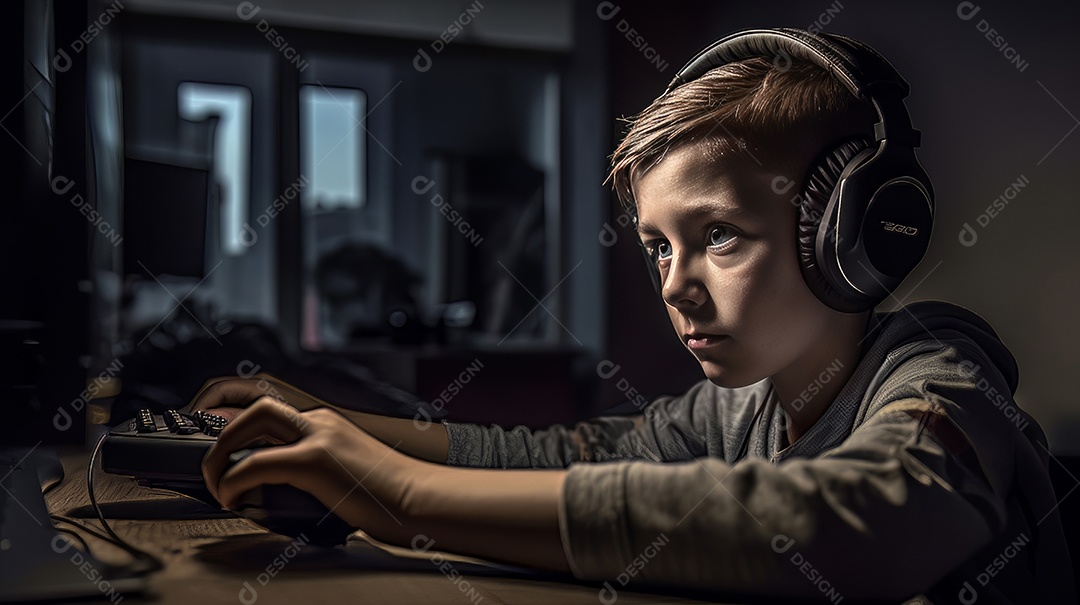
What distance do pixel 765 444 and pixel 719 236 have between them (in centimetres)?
23

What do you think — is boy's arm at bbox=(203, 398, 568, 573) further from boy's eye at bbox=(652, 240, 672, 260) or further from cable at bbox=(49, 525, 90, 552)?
boy's eye at bbox=(652, 240, 672, 260)

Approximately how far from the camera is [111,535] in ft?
1.86

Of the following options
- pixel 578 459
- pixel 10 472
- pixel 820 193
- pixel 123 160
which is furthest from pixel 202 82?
pixel 820 193

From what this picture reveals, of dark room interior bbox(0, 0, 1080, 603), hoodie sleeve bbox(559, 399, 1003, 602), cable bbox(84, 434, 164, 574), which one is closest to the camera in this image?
hoodie sleeve bbox(559, 399, 1003, 602)

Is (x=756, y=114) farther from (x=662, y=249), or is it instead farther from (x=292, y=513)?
(x=292, y=513)

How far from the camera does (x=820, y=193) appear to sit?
1.77 feet

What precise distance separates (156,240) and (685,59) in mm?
494

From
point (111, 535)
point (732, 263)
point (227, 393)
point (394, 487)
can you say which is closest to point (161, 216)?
point (227, 393)

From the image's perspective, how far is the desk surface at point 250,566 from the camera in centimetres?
45

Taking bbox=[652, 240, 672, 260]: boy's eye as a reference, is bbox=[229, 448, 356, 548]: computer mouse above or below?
below

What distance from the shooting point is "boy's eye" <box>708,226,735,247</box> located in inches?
21.4

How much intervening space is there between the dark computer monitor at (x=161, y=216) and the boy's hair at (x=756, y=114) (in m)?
0.40

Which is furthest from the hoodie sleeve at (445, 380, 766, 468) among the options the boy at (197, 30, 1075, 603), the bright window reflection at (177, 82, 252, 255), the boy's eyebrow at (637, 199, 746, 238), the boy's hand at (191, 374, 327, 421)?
the bright window reflection at (177, 82, 252, 255)

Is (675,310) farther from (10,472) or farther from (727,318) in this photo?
(10,472)
